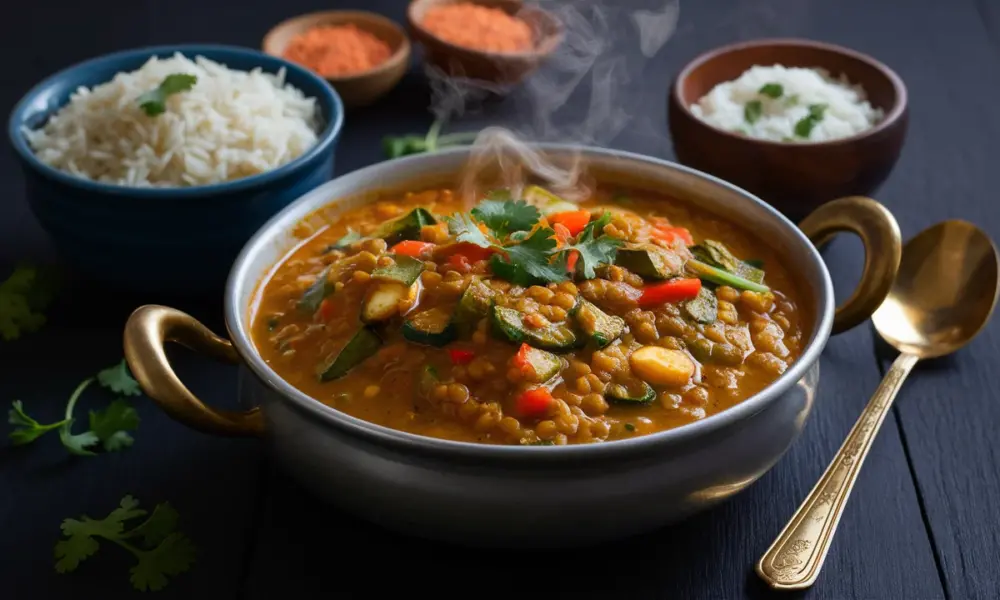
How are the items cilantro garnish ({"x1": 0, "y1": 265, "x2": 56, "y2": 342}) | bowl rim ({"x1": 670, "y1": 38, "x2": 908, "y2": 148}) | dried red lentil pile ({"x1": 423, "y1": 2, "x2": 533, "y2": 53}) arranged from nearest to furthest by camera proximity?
cilantro garnish ({"x1": 0, "y1": 265, "x2": 56, "y2": 342}) → bowl rim ({"x1": 670, "y1": 38, "x2": 908, "y2": 148}) → dried red lentil pile ({"x1": 423, "y1": 2, "x2": 533, "y2": 53})

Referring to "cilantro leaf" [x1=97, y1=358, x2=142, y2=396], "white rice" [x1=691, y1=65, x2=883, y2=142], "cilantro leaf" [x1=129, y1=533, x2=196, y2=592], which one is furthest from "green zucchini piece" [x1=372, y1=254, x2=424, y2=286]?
"white rice" [x1=691, y1=65, x2=883, y2=142]

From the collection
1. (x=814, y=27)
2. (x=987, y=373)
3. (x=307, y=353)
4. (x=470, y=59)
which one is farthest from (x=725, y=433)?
(x=814, y=27)

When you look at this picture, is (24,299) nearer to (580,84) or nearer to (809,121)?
(580,84)

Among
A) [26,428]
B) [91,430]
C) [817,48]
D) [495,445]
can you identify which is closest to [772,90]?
[817,48]

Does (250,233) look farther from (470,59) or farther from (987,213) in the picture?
(987,213)

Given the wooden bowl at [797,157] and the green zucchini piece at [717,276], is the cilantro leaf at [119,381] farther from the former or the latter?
the wooden bowl at [797,157]

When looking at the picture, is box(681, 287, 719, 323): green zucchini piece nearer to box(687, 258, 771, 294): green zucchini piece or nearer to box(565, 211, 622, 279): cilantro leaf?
box(687, 258, 771, 294): green zucchini piece
